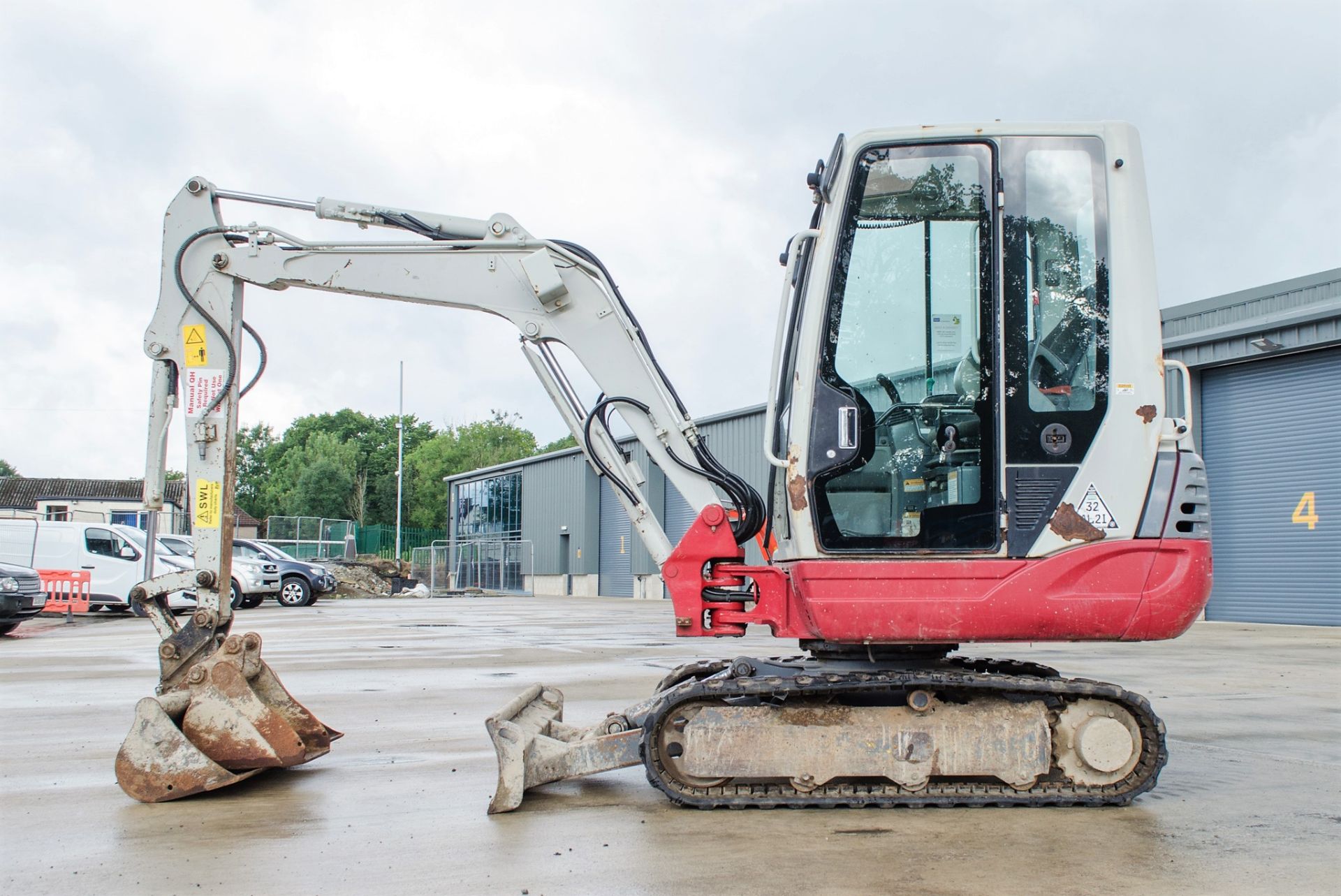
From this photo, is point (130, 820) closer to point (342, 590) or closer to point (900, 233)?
point (900, 233)

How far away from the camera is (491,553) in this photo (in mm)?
52125

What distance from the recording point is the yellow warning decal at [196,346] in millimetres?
5875

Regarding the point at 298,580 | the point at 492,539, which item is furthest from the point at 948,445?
the point at 492,539

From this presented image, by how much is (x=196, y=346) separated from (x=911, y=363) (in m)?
3.78

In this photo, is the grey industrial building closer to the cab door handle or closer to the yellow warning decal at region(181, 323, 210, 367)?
the yellow warning decal at region(181, 323, 210, 367)

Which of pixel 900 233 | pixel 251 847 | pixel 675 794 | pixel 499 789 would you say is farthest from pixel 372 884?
pixel 900 233

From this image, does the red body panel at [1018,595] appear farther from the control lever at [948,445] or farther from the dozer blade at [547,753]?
the dozer blade at [547,753]

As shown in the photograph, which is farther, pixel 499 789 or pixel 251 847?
pixel 499 789

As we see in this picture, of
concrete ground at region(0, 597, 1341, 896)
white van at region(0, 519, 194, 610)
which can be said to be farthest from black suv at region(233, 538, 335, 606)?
concrete ground at region(0, 597, 1341, 896)

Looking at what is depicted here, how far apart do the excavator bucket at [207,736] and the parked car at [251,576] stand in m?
21.2

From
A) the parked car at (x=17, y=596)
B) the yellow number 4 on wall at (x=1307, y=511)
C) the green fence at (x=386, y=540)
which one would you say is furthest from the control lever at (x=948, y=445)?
the green fence at (x=386, y=540)

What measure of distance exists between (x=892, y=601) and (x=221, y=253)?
397 cm

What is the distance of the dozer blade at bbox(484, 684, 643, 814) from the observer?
497cm

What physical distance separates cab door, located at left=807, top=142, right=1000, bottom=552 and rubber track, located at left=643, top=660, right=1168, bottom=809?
62cm
